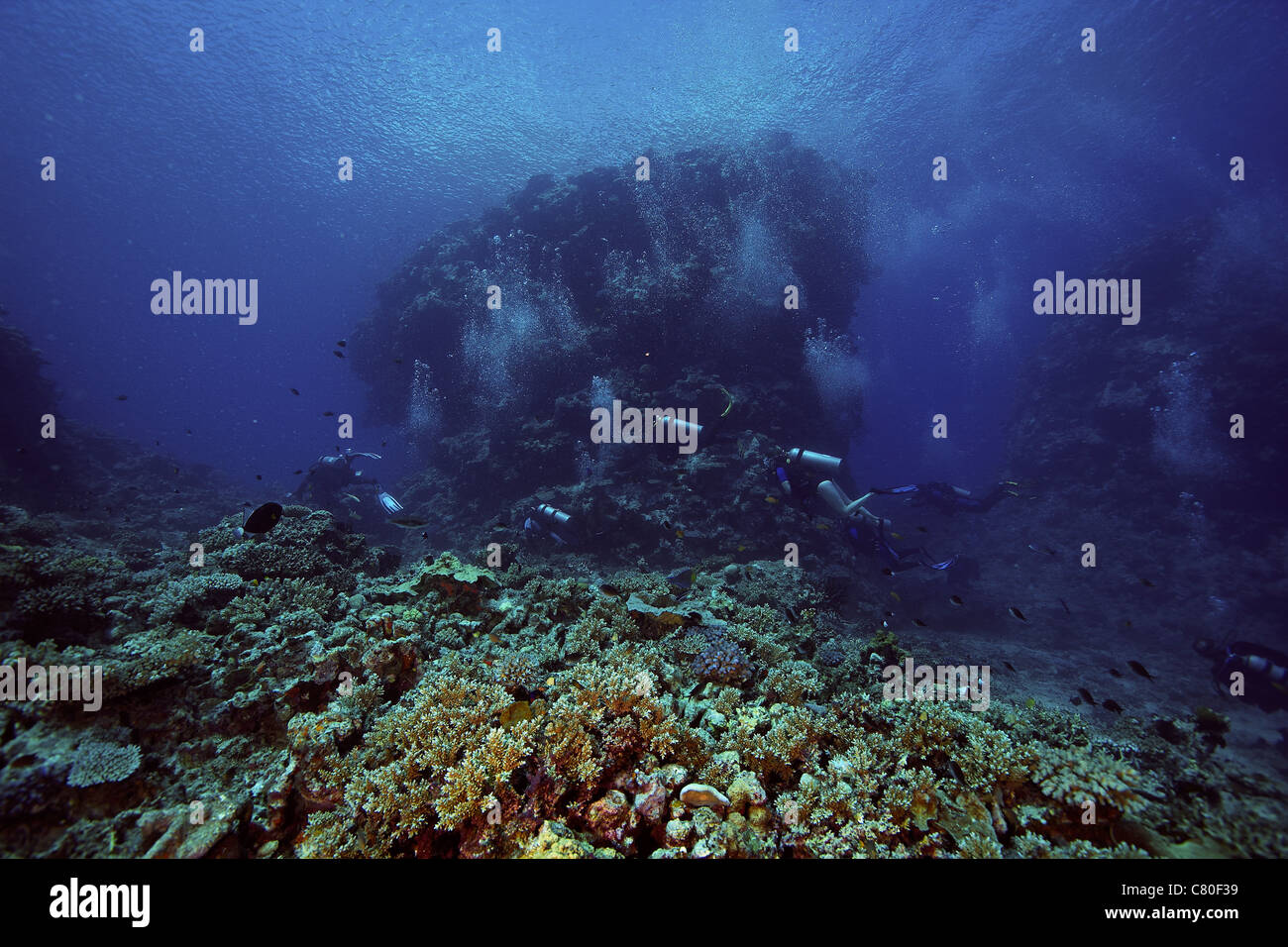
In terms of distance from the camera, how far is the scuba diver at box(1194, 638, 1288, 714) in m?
8.87

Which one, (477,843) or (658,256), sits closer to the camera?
(477,843)

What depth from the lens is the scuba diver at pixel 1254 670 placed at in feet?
29.1

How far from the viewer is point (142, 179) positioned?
4328 cm

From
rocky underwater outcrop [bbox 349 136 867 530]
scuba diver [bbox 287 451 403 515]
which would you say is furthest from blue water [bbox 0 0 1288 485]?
rocky underwater outcrop [bbox 349 136 867 530]

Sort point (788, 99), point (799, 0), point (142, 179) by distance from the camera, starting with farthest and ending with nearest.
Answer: point (142, 179) < point (788, 99) < point (799, 0)

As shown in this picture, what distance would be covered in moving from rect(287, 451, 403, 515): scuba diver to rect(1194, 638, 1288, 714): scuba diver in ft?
76.0

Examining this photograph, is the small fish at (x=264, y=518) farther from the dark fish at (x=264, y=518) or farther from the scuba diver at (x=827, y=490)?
the scuba diver at (x=827, y=490)

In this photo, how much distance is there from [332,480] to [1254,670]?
86.7ft

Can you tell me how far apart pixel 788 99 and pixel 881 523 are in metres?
29.4

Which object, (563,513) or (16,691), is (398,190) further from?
(16,691)

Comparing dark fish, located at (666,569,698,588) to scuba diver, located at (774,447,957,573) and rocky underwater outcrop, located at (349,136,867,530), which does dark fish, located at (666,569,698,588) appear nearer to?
scuba diver, located at (774,447,957,573)

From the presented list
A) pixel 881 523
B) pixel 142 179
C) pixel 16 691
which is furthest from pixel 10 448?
pixel 142 179

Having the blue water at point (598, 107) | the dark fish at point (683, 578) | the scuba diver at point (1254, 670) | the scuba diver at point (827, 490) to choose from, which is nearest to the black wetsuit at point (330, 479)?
the blue water at point (598, 107)

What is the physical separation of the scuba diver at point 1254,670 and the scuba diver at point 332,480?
23158 mm
